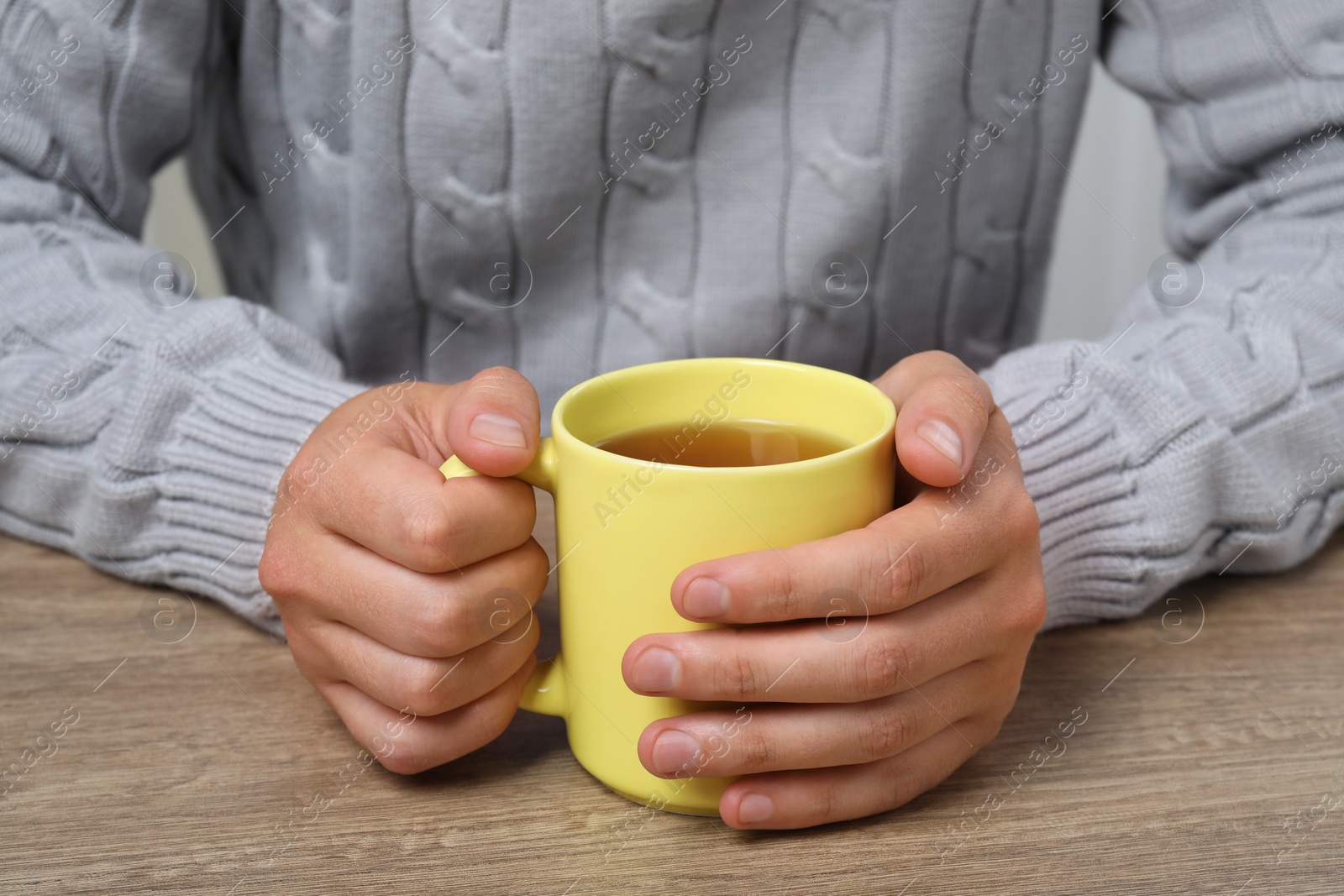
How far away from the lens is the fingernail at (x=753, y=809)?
0.43 meters

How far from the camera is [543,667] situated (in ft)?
1.63

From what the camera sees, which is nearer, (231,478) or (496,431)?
(496,431)

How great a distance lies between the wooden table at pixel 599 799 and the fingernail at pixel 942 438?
16 centimetres

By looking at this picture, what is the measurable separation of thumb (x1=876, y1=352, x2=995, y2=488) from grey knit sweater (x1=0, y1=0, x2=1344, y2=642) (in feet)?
0.55

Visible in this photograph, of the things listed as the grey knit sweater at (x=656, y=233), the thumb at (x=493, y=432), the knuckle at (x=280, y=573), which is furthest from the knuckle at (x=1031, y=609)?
the knuckle at (x=280, y=573)

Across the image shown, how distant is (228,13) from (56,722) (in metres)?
0.64

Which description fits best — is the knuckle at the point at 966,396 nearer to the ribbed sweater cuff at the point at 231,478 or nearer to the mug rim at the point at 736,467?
the mug rim at the point at 736,467

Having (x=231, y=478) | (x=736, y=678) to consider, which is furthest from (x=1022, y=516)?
(x=231, y=478)

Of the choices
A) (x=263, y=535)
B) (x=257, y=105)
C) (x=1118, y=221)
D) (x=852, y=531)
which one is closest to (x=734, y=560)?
(x=852, y=531)

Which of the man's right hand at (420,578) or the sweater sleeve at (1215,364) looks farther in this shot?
the sweater sleeve at (1215,364)

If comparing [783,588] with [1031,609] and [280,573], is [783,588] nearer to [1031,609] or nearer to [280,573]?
[1031,609]

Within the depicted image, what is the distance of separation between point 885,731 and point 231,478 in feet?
1.38

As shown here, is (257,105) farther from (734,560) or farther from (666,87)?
(734,560)

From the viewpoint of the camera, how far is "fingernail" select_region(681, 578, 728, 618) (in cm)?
40
